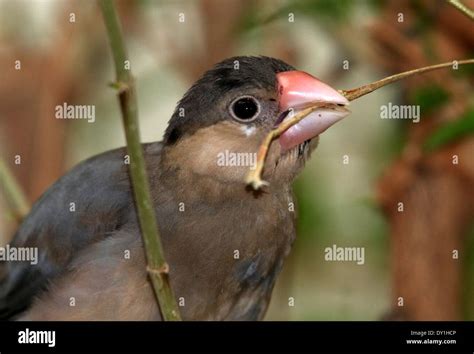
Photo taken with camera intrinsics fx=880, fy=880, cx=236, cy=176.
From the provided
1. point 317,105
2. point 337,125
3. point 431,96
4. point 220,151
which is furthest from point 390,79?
point 337,125

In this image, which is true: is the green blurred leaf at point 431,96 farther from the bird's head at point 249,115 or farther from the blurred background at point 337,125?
the bird's head at point 249,115

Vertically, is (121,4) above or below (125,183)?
above

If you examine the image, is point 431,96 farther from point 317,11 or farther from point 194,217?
point 194,217

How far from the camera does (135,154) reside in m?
1.12

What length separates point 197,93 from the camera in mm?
1581

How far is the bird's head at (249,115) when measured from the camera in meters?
1.53

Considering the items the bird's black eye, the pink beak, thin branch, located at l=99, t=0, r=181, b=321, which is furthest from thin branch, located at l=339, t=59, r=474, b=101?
thin branch, located at l=99, t=0, r=181, b=321

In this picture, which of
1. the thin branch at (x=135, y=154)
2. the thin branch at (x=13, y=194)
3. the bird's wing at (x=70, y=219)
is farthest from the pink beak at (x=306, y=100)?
the thin branch at (x=13, y=194)

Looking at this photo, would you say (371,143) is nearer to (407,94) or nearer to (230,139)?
(407,94)

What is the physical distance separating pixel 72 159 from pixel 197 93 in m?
0.84

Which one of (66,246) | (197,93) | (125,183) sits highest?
(197,93)

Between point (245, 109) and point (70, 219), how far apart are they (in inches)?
17.4

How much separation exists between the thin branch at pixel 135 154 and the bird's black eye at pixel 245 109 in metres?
0.41
